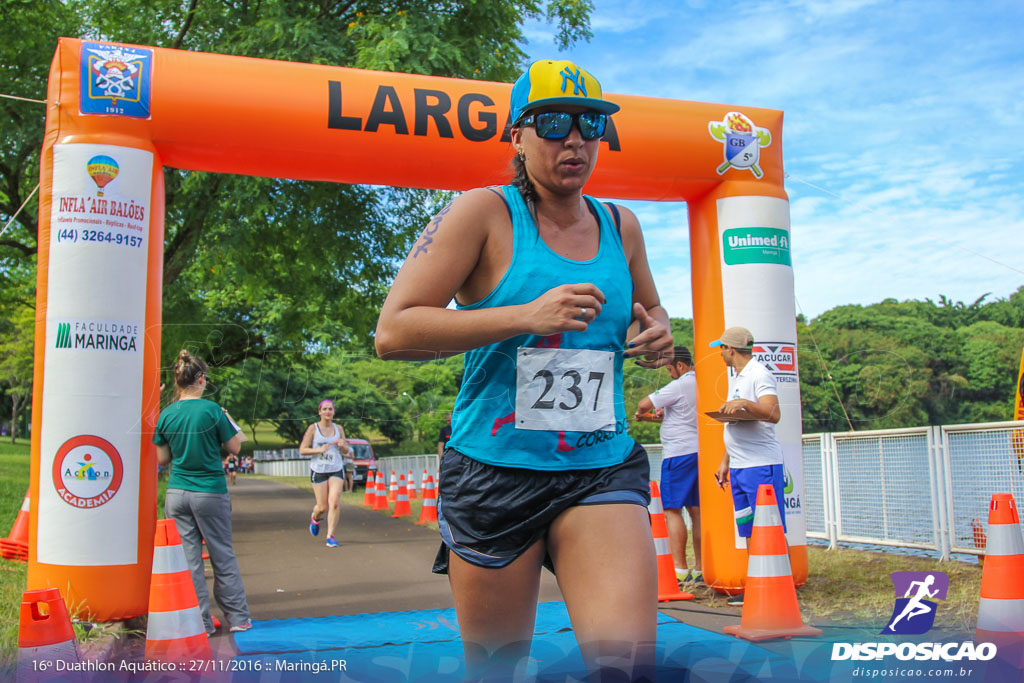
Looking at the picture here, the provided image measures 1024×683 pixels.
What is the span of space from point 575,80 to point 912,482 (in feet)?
22.8

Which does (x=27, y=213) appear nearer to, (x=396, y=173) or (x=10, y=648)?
(x=396, y=173)

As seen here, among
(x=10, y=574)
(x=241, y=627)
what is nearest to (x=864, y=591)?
(x=241, y=627)

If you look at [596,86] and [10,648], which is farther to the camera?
[10,648]

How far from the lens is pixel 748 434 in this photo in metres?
5.63

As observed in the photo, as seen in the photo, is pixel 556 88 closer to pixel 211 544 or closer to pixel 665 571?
pixel 211 544

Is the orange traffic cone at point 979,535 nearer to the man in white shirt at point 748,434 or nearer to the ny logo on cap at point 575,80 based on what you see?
the man in white shirt at point 748,434

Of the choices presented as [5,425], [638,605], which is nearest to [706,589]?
[638,605]

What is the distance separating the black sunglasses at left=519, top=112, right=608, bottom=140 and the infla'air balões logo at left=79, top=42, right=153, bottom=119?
167 inches

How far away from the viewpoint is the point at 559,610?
20.0ft

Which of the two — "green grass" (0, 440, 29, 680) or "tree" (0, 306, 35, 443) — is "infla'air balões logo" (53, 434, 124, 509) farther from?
"tree" (0, 306, 35, 443)

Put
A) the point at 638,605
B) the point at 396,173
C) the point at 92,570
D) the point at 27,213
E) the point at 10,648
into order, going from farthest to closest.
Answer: the point at 27,213 < the point at 396,173 < the point at 92,570 < the point at 10,648 < the point at 638,605

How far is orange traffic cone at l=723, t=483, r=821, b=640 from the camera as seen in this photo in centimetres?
485

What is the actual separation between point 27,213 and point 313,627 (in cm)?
931

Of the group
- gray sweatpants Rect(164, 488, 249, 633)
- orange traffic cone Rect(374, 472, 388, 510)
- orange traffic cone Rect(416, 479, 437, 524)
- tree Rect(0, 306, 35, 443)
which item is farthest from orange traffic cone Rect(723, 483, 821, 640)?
tree Rect(0, 306, 35, 443)
